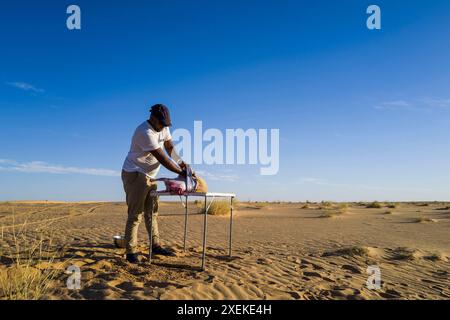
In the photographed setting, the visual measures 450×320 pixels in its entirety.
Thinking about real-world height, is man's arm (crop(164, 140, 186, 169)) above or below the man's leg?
above

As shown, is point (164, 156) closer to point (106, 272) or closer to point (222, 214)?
point (106, 272)

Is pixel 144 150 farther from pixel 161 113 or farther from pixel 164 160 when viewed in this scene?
pixel 161 113

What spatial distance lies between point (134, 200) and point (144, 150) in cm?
80

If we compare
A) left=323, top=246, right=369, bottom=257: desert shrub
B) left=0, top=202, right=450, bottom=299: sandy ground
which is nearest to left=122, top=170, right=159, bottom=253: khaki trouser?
left=0, top=202, right=450, bottom=299: sandy ground

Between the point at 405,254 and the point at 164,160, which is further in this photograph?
the point at 405,254


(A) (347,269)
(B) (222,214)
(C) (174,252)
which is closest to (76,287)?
(C) (174,252)

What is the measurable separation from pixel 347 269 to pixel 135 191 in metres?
3.37

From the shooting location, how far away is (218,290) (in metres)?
3.97

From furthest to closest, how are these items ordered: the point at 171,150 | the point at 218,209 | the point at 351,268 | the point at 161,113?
the point at 218,209, the point at 171,150, the point at 351,268, the point at 161,113

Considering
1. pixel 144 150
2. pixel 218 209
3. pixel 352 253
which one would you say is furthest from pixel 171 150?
pixel 218 209

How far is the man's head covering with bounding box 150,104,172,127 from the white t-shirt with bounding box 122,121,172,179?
0.17 meters

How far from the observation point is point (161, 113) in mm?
5297

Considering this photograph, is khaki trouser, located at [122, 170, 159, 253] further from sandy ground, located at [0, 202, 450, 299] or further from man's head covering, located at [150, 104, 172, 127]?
man's head covering, located at [150, 104, 172, 127]

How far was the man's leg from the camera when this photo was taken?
5.37 meters
